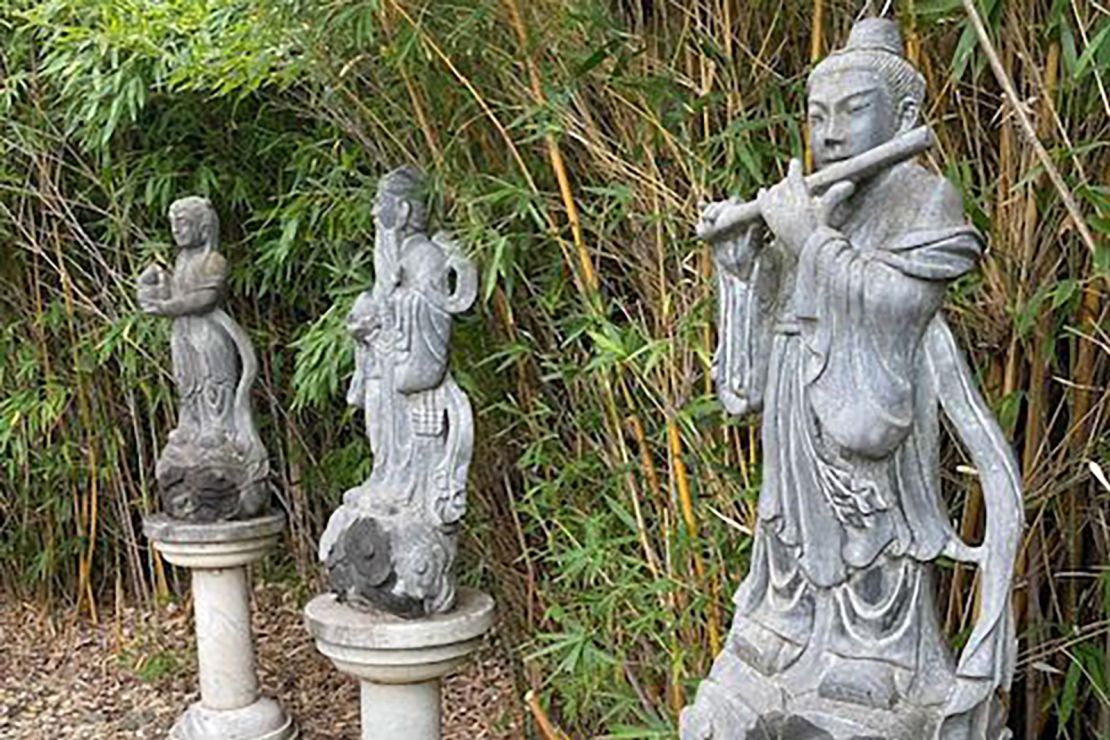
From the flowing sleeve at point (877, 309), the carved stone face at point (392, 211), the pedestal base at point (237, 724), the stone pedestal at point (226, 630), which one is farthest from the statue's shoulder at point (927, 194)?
the pedestal base at point (237, 724)

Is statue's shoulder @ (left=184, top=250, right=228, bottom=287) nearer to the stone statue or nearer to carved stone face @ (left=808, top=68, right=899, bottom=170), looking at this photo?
the stone statue

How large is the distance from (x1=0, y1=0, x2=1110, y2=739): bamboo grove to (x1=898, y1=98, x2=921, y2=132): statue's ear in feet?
0.79

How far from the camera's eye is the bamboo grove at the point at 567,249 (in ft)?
7.18

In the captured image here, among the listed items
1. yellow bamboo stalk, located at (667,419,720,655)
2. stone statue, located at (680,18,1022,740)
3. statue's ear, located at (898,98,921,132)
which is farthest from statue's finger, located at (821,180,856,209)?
yellow bamboo stalk, located at (667,419,720,655)

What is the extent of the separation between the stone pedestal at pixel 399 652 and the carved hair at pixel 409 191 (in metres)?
1.03

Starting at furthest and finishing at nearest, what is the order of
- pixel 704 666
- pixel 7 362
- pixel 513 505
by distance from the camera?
pixel 7 362, pixel 513 505, pixel 704 666

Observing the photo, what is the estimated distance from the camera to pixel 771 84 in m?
2.44

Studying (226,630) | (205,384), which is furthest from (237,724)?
(205,384)

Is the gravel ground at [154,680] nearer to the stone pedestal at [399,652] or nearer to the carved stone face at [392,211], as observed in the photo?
the stone pedestal at [399,652]

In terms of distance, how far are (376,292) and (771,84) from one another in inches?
50.6

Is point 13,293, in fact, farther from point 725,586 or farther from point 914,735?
point 914,735

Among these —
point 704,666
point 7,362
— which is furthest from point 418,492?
point 7,362

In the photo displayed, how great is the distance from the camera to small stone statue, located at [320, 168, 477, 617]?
3215 mm

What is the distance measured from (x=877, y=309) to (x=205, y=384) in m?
2.90
